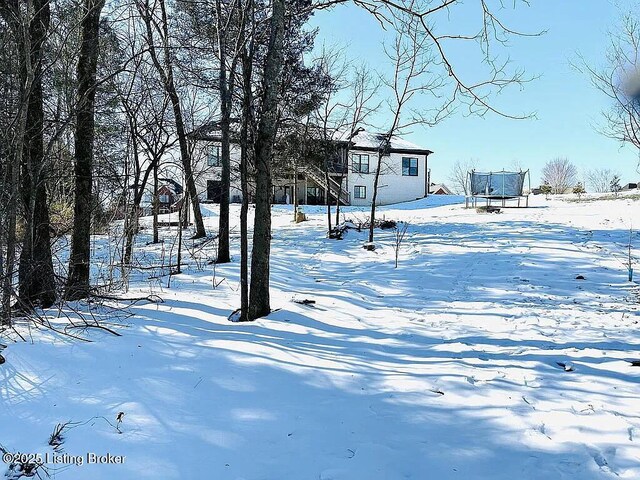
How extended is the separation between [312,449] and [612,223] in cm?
1401

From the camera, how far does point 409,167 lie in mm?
33906

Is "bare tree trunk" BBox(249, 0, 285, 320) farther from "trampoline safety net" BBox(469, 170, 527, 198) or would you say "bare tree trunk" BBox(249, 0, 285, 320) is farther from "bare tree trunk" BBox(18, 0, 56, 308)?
"trampoline safety net" BBox(469, 170, 527, 198)

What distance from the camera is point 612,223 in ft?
42.2

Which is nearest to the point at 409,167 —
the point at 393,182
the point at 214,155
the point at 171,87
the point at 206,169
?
the point at 393,182

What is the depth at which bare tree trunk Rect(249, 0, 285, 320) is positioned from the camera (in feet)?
17.1

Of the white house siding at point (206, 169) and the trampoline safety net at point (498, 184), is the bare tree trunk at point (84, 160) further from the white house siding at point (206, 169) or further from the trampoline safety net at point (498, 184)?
the trampoline safety net at point (498, 184)

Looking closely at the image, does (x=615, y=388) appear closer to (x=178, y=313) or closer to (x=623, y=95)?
(x=178, y=313)

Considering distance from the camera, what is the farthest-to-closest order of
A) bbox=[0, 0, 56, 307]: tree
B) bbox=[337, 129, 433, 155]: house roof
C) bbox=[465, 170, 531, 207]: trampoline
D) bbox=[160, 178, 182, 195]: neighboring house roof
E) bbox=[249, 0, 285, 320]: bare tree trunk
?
bbox=[337, 129, 433, 155]: house roof → bbox=[465, 170, 531, 207]: trampoline → bbox=[160, 178, 182, 195]: neighboring house roof → bbox=[249, 0, 285, 320]: bare tree trunk → bbox=[0, 0, 56, 307]: tree

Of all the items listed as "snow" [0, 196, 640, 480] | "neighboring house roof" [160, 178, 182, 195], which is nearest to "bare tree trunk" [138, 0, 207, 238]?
"neighboring house roof" [160, 178, 182, 195]

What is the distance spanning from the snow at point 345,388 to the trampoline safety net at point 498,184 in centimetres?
1231

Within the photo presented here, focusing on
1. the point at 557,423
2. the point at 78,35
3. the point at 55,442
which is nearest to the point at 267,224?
the point at 55,442

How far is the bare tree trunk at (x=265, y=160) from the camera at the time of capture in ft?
17.1

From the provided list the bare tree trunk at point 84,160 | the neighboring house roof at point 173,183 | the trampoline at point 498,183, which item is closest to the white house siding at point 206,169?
the neighboring house roof at point 173,183

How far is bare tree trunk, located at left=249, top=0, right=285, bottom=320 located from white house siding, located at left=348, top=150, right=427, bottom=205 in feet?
87.6
